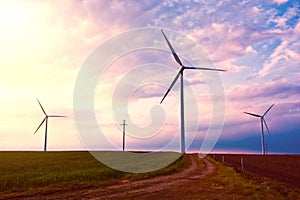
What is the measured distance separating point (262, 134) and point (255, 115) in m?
7.00

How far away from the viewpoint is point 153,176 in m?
36.6

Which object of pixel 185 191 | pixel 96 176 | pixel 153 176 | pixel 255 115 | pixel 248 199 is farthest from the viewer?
pixel 255 115

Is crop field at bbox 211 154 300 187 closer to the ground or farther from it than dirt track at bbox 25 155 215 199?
farther from it

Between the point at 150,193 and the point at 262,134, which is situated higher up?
the point at 262,134

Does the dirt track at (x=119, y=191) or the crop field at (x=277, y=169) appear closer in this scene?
the dirt track at (x=119, y=191)

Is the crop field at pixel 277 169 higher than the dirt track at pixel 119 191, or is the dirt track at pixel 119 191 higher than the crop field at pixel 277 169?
the crop field at pixel 277 169

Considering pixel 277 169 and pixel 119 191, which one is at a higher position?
pixel 277 169

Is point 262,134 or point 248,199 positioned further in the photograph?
point 262,134

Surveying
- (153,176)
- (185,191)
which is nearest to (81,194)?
(185,191)

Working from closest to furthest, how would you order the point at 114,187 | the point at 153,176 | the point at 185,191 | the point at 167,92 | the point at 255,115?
the point at 185,191, the point at 114,187, the point at 153,176, the point at 167,92, the point at 255,115

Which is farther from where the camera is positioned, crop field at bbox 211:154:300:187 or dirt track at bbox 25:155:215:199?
crop field at bbox 211:154:300:187

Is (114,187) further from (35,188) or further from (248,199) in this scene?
(248,199)

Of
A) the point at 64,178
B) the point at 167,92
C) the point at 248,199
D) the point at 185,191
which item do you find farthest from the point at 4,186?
the point at 167,92

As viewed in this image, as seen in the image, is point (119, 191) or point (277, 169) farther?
point (277, 169)
